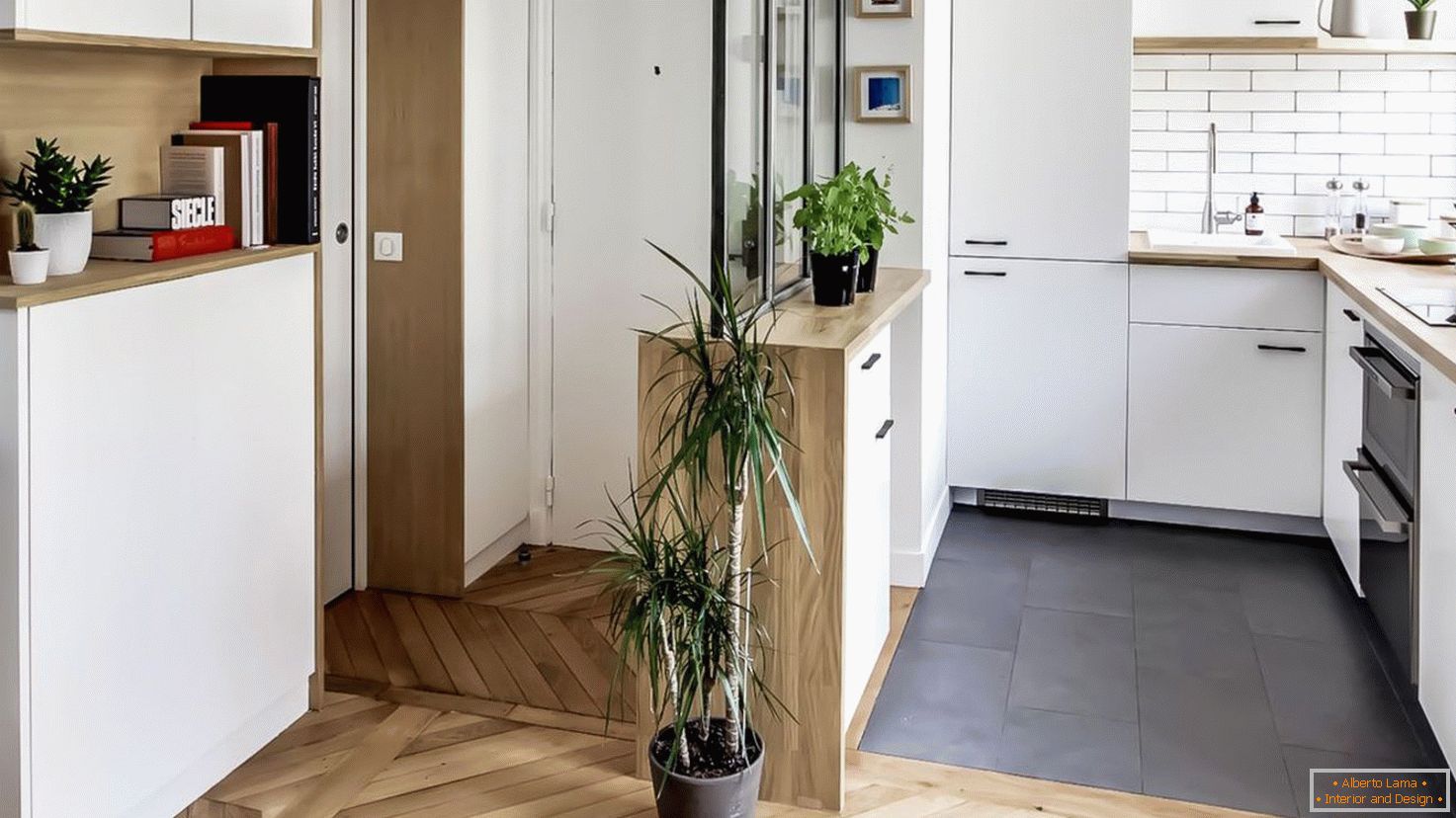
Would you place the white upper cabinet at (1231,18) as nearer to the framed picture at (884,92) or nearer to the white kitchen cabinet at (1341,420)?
the white kitchen cabinet at (1341,420)

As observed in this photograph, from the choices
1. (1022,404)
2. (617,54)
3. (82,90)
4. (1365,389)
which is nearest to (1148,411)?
(1022,404)

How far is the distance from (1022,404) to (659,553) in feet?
7.89

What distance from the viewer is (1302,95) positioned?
16.3 ft

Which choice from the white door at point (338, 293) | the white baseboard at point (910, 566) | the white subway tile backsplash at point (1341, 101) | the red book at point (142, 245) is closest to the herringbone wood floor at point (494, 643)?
the white door at point (338, 293)

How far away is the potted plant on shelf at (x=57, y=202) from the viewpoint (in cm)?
237

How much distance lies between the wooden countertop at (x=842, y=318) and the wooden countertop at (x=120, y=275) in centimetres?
107

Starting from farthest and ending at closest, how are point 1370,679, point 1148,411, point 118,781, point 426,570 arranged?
point 1148,411 < point 426,570 < point 1370,679 < point 118,781

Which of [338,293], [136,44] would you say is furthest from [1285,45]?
[136,44]

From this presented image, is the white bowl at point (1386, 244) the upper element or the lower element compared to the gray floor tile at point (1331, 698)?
upper

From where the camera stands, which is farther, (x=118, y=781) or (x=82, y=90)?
(x=82, y=90)

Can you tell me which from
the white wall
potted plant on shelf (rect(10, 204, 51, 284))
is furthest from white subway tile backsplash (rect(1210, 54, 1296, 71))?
potted plant on shelf (rect(10, 204, 51, 284))

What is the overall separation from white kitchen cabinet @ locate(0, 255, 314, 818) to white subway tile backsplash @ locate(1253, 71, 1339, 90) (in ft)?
11.7

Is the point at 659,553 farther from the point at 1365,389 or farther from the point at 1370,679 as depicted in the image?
the point at 1365,389

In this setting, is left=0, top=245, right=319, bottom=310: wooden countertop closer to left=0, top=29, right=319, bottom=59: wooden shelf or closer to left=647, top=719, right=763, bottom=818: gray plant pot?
left=0, top=29, right=319, bottom=59: wooden shelf
